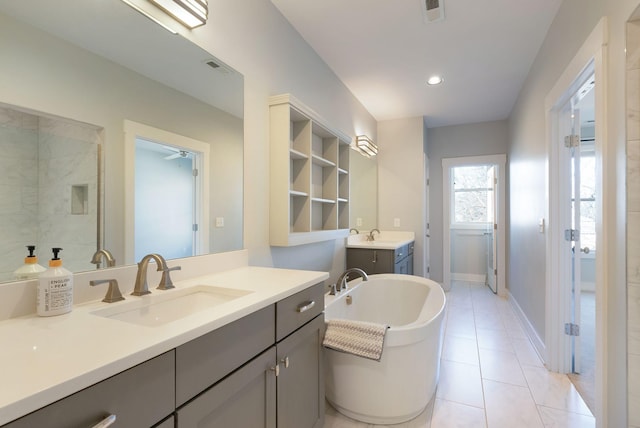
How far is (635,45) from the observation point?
1.23 m

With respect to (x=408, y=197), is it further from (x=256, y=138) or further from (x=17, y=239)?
(x=17, y=239)

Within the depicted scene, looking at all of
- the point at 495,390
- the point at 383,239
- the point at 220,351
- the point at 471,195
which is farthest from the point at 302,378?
the point at 471,195

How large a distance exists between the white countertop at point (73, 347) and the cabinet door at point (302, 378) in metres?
0.32

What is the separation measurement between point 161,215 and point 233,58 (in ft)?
3.18

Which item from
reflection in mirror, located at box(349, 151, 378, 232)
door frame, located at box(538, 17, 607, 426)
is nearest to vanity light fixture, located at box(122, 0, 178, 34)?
door frame, located at box(538, 17, 607, 426)

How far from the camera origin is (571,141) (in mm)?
2213

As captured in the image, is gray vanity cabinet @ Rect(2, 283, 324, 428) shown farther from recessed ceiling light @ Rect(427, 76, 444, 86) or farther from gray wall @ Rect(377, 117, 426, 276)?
gray wall @ Rect(377, 117, 426, 276)

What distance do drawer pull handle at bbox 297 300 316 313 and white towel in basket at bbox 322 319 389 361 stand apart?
0.83 ft

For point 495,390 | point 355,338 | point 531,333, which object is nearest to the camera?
point 355,338

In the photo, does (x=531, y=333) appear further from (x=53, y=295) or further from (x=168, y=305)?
(x=53, y=295)

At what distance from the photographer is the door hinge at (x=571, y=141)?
2199 millimetres

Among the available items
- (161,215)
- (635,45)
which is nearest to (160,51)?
(161,215)

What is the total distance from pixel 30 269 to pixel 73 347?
446 mm

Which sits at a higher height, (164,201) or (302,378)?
(164,201)
